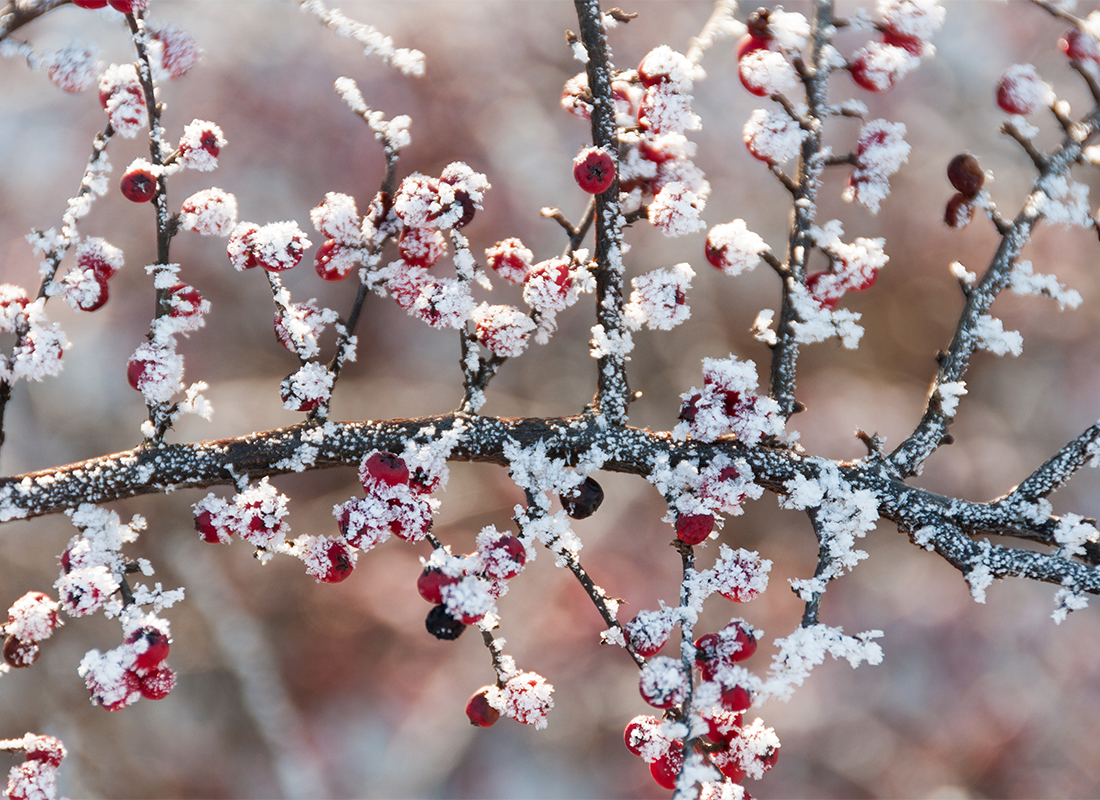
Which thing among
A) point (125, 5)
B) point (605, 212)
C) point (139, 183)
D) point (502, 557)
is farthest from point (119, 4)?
point (502, 557)

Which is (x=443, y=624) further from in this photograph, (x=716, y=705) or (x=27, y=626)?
(x=27, y=626)

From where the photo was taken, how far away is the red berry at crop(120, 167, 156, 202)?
47 centimetres

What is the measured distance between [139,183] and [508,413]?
4.21ft

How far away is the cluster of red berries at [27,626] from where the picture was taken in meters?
0.49

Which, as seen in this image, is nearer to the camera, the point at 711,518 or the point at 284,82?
the point at 711,518

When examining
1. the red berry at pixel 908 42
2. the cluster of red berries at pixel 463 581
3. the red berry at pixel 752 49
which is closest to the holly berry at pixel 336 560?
the cluster of red berries at pixel 463 581

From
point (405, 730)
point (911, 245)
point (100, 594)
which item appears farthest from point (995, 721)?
point (100, 594)

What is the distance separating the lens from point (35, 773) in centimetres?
52

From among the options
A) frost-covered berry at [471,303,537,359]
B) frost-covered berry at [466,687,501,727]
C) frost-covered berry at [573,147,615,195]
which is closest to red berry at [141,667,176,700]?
frost-covered berry at [466,687,501,727]

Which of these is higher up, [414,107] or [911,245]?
[911,245]

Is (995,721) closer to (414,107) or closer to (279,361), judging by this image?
(279,361)

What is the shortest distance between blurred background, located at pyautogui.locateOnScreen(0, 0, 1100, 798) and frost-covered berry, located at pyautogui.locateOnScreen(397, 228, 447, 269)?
3.99 ft

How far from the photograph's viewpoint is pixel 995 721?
1.68 metres

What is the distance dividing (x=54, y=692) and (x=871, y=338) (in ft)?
7.38
